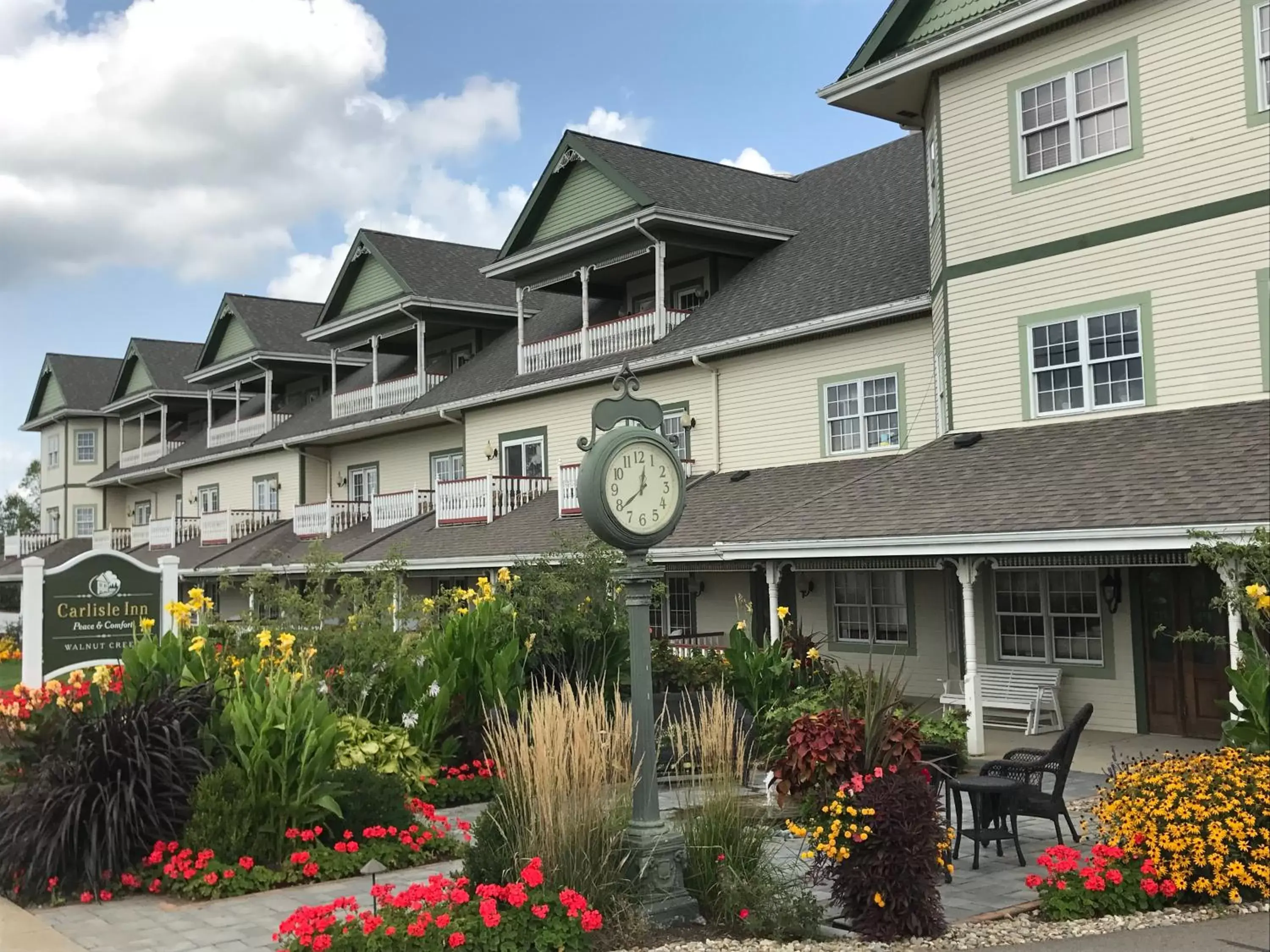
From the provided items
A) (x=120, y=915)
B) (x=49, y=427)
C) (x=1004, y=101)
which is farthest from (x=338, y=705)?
(x=49, y=427)

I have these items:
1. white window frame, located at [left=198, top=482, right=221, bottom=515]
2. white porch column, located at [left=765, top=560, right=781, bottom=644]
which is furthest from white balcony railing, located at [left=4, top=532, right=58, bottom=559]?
white porch column, located at [left=765, top=560, right=781, bottom=644]

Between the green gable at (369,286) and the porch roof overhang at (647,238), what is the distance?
236 inches

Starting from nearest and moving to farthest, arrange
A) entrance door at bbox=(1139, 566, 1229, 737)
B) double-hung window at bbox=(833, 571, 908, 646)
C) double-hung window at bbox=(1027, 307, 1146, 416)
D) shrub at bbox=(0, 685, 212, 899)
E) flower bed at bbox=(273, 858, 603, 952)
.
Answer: flower bed at bbox=(273, 858, 603, 952) < shrub at bbox=(0, 685, 212, 899) < entrance door at bbox=(1139, 566, 1229, 737) < double-hung window at bbox=(1027, 307, 1146, 416) < double-hung window at bbox=(833, 571, 908, 646)

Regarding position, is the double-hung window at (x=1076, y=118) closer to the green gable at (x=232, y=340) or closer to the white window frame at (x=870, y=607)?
the white window frame at (x=870, y=607)

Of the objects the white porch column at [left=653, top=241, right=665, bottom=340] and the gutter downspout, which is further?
the white porch column at [left=653, top=241, right=665, bottom=340]

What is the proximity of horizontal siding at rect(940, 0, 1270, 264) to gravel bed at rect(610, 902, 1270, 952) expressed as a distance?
8.89 meters

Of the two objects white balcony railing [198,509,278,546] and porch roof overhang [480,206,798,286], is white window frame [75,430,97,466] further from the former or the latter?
porch roof overhang [480,206,798,286]

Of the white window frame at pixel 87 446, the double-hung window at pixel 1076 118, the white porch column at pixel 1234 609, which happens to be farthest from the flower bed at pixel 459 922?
the white window frame at pixel 87 446

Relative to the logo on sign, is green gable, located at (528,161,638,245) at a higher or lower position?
higher

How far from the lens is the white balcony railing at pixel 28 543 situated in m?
47.7

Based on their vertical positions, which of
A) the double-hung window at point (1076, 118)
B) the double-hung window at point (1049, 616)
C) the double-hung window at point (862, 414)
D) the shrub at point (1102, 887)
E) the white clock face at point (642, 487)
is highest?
the double-hung window at point (1076, 118)

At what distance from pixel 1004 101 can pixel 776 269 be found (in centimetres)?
718

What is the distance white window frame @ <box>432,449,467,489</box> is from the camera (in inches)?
1080

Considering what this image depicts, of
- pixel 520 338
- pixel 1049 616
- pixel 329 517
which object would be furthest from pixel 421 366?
pixel 1049 616
